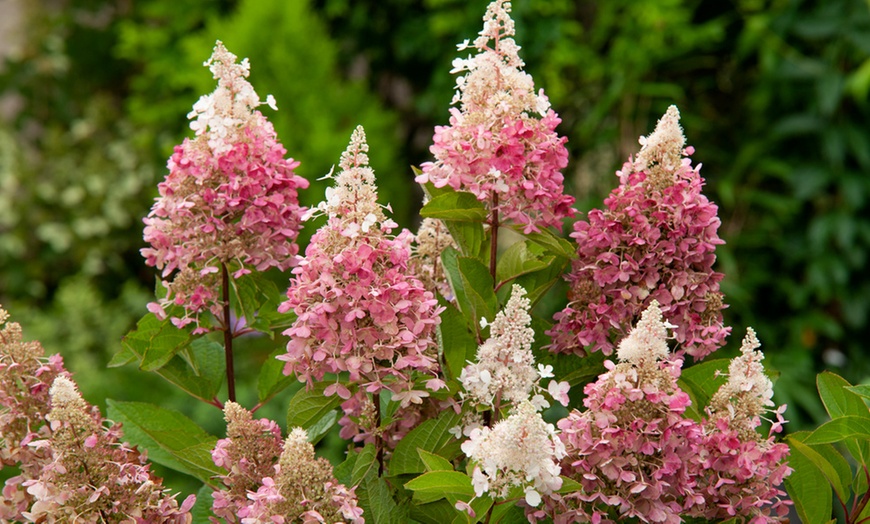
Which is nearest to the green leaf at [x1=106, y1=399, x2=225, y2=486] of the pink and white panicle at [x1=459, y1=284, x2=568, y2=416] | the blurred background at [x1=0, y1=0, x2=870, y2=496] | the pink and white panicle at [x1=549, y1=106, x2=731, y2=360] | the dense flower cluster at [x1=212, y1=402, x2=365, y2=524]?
the dense flower cluster at [x1=212, y1=402, x2=365, y2=524]

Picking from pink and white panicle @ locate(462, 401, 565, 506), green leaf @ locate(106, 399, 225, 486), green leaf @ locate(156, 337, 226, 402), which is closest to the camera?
pink and white panicle @ locate(462, 401, 565, 506)

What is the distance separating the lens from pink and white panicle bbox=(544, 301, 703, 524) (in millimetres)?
735

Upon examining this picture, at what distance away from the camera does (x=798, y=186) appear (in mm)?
3617

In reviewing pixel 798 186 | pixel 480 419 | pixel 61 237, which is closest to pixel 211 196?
pixel 480 419

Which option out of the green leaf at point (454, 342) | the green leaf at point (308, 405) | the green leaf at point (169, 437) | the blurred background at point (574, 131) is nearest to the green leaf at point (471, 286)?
the green leaf at point (454, 342)

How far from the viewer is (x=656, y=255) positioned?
2.92ft

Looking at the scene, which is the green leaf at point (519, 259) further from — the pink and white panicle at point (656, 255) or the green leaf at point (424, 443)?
the green leaf at point (424, 443)

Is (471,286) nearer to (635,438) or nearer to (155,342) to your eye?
(635,438)

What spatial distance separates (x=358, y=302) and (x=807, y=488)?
1.50ft

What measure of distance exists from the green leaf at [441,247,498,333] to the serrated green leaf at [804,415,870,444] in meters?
0.31

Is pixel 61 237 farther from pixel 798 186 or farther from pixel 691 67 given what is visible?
pixel 798 186

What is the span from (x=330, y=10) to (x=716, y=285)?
375 centimetres

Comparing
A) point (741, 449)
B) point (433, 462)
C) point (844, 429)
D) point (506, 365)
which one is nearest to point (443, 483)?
point (433, 462)

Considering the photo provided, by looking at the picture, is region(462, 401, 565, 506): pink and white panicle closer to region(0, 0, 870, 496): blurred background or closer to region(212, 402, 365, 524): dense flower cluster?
region(212, 402, 365, 524): dense flower cluster
